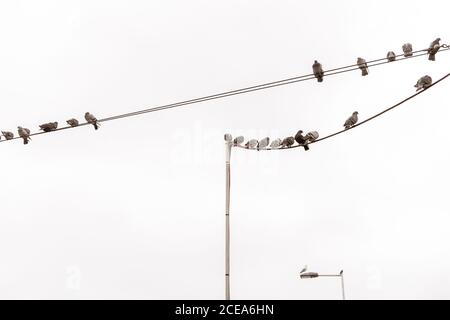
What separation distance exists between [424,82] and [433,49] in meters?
0.95

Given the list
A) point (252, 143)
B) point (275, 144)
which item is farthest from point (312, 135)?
point (252, 143)

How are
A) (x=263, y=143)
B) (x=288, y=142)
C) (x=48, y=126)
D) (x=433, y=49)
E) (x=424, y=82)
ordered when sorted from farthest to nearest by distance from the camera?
(x=263, y=143), (x=48, y=126), (x=288, y=142), (x=433, y=49), (x=424, y=82)

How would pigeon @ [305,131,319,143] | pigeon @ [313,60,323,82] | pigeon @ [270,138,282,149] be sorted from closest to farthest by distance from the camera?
1. pigeon @ [313,60,323,82]
2. pigeon @ [305,131,319,143]
3. pigeon @ [270,138,282,149]

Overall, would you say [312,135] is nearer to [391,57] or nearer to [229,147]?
[391,57]

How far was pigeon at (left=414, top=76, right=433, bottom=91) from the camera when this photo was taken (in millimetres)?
13508

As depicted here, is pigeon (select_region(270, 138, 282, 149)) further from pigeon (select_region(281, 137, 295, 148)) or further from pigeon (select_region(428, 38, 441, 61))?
pigeon (select_region(428, 38, 441, 61))

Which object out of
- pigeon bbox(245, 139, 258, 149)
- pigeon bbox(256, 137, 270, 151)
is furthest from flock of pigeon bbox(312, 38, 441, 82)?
pigeon bbox(245, 139, 258, 149)

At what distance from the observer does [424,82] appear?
44.5 ft

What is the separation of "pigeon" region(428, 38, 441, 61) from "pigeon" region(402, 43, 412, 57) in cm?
48

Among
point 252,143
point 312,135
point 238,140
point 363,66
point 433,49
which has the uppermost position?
point 238,140

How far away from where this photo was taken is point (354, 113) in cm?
1611
